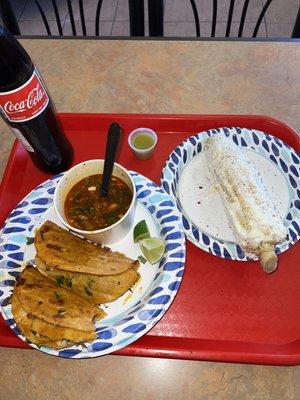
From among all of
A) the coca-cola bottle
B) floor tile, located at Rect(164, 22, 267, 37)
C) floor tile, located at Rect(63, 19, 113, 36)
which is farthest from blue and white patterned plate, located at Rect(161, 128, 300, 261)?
floor tile, located at Rect(63, 19, 113, 36)

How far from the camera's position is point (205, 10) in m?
3.55

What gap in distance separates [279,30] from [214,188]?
271 cm

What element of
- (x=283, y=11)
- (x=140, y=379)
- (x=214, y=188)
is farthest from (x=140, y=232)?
(x=283, y=11)

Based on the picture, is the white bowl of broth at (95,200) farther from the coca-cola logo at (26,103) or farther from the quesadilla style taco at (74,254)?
the coca-cola logo at (26,103)

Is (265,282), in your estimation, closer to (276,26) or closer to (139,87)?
(139,87)

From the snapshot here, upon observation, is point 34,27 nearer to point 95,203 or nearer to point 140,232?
point 95,203

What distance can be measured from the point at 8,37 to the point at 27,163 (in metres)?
0.55

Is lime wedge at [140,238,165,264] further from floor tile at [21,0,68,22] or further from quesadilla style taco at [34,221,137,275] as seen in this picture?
floor tile at [21,0,68,22]

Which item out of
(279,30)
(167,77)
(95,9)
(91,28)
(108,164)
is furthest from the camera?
(95,9)

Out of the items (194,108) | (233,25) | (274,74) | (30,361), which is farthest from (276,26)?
(30,361)

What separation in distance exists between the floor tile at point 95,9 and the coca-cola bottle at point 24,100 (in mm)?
2790

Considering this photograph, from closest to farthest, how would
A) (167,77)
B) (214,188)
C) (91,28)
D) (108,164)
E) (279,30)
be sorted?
(108,164)
(214,188)
(167,77)
(279,30)
(91,28)

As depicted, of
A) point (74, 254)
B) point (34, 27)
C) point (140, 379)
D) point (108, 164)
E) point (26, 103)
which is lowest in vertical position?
point (34, 27)

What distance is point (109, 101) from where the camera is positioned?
172 cm
